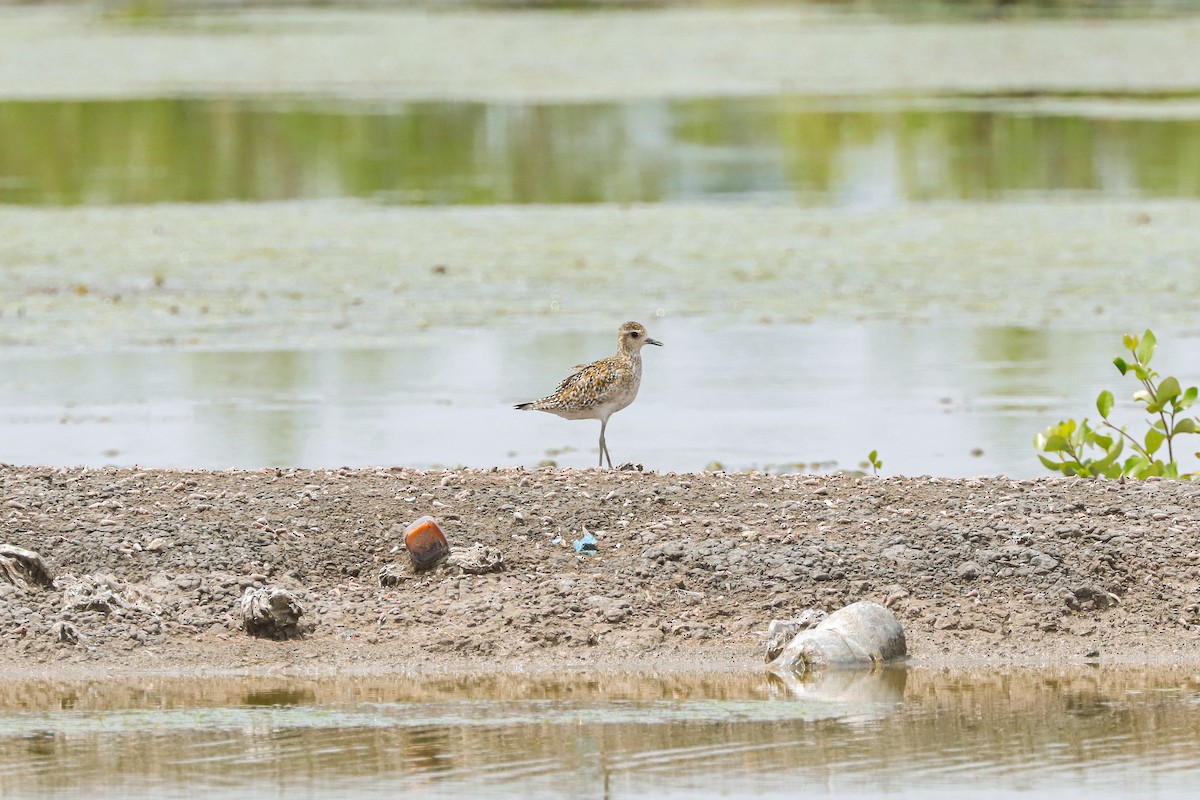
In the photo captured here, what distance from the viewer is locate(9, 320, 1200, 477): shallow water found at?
38.9 feet

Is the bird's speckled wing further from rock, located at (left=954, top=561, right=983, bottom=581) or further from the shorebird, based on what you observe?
rock, located at (left=954, top=561, right=983, bottom=581)

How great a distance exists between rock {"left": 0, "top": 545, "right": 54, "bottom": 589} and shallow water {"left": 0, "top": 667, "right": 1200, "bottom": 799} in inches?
27.0

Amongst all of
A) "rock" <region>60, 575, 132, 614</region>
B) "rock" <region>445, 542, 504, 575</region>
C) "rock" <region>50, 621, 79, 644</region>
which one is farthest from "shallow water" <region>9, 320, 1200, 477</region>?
"rock" <region>50, 621, 79, 644</region>

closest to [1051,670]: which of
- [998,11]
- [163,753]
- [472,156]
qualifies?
[163,753]

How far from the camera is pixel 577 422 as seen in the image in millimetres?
13742

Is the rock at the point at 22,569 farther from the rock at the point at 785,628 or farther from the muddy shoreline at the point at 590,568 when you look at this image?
the rock at the point at 785,628

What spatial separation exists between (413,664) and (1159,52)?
3878 centimetres

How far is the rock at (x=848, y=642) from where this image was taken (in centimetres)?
748

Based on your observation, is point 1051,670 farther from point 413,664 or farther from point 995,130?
point 995,130

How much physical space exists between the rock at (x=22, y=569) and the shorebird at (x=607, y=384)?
2759 mm

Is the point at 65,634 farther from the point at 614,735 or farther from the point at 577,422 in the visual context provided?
the point at 577,422

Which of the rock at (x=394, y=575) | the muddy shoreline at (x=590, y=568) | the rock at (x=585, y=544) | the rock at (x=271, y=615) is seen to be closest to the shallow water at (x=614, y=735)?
the muddy shoreline at (x=590, y=568)

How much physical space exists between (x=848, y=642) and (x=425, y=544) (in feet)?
5.73

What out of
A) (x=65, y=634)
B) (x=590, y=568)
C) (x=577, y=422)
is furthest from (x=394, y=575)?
(x=577, y=422)
